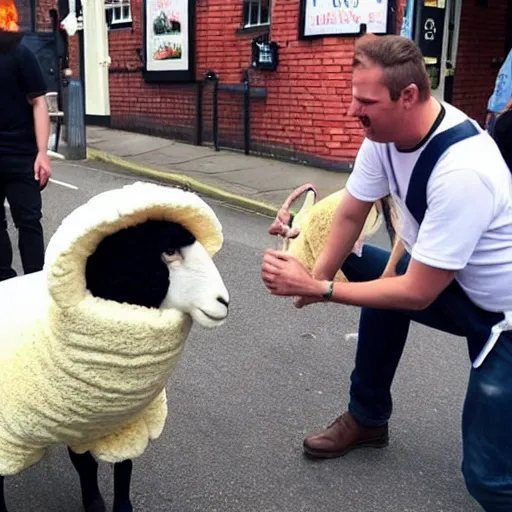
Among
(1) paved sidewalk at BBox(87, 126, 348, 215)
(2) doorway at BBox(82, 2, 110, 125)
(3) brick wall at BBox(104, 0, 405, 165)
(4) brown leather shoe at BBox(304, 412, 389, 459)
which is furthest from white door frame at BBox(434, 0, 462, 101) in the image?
(4) brown leather shoe at BBox(304, 412, 389, 459)

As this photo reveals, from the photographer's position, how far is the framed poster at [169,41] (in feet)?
37.2

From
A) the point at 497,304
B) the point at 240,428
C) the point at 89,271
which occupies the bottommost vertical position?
the point at 240,428

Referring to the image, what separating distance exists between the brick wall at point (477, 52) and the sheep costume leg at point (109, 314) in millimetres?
8701

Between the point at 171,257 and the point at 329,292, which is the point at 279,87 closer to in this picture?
the point at 329,292

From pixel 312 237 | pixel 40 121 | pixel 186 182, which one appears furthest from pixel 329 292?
pixel 186 182

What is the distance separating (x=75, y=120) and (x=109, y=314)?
8.95 metres

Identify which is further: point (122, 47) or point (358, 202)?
point (122, 47)

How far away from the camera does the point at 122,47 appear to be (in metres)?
12.8

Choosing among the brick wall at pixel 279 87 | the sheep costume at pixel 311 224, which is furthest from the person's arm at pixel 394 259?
the brick wall at pixel 279 87

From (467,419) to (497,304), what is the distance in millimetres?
373

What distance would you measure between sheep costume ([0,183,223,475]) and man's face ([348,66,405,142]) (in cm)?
57

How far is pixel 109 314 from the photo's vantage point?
1973 mm

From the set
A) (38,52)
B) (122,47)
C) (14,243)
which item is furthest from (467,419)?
(122,47)

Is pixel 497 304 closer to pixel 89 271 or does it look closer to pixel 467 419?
pixel 467 419
